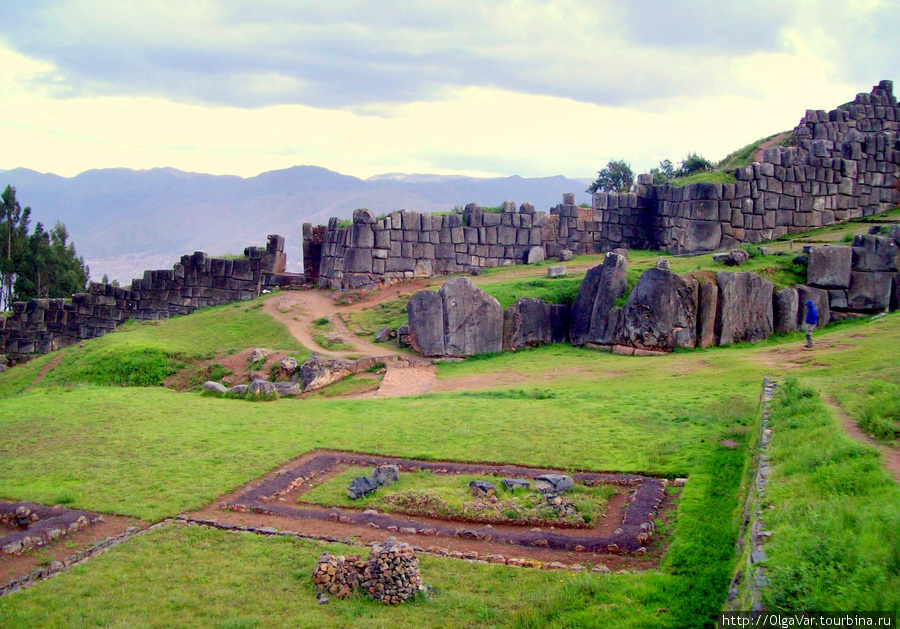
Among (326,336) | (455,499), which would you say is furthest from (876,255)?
(455,499)

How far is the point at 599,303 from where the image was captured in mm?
26188

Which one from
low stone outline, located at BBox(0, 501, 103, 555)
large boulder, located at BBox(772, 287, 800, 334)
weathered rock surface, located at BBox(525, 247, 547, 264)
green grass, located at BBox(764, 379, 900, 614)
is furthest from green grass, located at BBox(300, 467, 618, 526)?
weathered rock surface, located at BBox(525, 247, 547, 264)

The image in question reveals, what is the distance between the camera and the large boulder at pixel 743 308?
24516 mm

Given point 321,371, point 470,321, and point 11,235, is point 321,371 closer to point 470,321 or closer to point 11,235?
point 470,321

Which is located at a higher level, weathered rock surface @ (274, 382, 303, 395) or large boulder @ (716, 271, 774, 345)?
large boulder @ (716, 271, 774, 345)

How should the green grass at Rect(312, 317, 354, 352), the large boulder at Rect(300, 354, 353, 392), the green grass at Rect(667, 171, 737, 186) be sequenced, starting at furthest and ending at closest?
the green grass at Rect(667, 171, 737, 186) → the green grass at Rect(312, 317, 354, 352) → the large boulder at Rect(300, 354, 353, 392)

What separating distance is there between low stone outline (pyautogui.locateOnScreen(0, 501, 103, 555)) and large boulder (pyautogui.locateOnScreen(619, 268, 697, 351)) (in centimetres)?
1740

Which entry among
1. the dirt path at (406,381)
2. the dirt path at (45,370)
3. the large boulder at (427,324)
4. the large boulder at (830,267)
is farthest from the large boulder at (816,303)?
the dirt path at (45,370)

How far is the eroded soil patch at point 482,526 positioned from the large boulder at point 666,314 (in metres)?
11.5

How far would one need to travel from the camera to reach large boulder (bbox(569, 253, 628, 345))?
25781mm

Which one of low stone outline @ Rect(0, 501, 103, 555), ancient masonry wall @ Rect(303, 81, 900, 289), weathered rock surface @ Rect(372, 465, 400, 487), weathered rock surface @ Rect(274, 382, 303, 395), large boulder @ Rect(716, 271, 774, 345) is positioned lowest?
weathered rock surface @ Rect(274, 382, 303, 395)

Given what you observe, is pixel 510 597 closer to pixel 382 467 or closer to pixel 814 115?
pixel 382 467

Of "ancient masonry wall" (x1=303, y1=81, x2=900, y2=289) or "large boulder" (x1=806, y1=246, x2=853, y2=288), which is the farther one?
"ancient masonry wall" (x1=303, y1=81, x2=900, y2=289)

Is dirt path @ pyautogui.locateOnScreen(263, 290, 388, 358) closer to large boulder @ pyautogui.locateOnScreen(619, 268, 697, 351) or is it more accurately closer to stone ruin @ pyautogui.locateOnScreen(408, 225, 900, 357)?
stone ruin @ pyautogui.locateOnScreen(408, 225, 900, 357)
